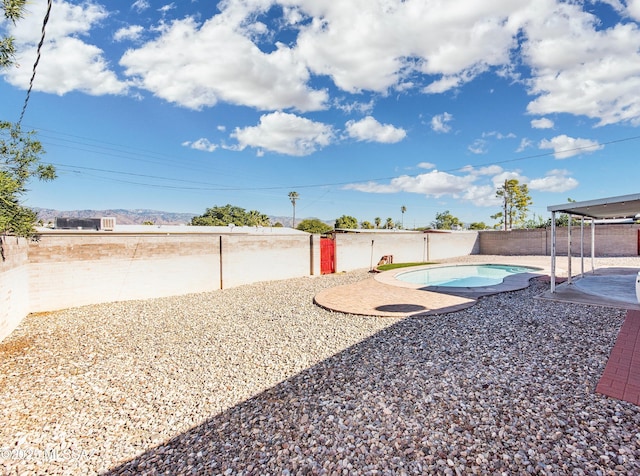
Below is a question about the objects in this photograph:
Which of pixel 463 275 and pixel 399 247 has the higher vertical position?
pixel 399 247

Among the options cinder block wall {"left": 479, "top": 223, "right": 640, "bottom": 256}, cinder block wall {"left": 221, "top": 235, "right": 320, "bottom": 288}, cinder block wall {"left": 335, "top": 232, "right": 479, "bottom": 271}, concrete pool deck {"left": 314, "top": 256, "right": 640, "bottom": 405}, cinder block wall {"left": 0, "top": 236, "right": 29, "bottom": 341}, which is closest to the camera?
concrete pool deck {"left": 314, "top": 256, "right": 640, "bottom": 405}

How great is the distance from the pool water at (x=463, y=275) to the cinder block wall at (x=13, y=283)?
40.7ft

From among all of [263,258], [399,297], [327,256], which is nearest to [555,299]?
→ [399,297]

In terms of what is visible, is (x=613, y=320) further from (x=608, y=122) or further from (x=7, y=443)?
(x=608, y=122)

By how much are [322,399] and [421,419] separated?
118 centimetres

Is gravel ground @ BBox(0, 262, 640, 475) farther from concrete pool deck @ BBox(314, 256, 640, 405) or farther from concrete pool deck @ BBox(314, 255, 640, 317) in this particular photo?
concrete pool deck @ BBox(314, 255, 640, 317)

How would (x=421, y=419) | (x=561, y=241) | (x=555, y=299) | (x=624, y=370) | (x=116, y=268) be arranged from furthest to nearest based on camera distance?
(x=561, y=241), (x=116, y=268), (x=555, y=299), (x=624, y=370), (x=421, y=419)

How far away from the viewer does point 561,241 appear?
21250 millimetres

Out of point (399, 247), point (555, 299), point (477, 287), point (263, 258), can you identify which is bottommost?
point (477, 287)

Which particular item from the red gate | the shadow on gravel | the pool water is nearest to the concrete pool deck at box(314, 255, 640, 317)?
the pool water

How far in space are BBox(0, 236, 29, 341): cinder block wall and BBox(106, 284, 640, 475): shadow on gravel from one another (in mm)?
5887

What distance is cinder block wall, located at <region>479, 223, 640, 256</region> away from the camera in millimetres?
19172

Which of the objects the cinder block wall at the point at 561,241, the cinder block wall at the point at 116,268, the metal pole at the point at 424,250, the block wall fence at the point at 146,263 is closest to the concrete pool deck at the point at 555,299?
→ the block wall fence at the point at 146,263

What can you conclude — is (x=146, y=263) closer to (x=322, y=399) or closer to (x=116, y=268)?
(x=116, y=268)
